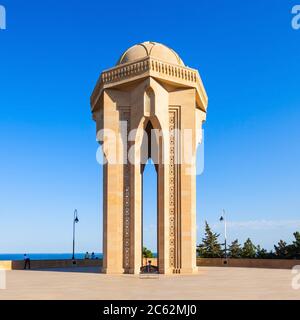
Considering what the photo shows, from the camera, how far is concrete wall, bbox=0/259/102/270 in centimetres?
3762

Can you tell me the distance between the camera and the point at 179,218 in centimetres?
2920

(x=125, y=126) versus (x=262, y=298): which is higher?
(x=125, y=126)

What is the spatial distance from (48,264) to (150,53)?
21.7 metres

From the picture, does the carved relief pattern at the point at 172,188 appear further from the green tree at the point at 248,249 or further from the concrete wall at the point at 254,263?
the green tree at the point at 248,249

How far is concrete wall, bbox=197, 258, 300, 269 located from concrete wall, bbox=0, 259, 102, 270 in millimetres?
11323

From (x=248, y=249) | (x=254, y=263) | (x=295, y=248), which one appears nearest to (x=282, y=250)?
(x=295, y=248)

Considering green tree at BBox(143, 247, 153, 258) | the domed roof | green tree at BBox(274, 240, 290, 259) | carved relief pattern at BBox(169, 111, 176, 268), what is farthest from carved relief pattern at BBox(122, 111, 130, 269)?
green tree at BBox(274, 240, 290, 259)

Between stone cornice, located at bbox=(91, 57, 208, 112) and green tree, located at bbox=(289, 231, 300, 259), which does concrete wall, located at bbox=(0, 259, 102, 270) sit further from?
green tree, located at bbox=(289, 231, 300, 259)

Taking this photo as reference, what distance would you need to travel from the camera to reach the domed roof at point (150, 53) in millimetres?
31438

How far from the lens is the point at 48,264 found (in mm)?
40719
